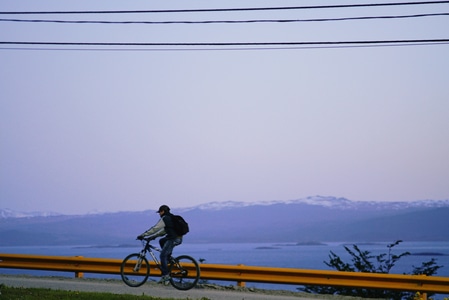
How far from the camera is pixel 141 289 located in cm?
1895

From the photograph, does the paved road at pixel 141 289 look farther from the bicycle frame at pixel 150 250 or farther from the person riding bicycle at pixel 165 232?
the person riding bicycle at pixel 165 232

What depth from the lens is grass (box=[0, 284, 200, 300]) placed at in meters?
16.8

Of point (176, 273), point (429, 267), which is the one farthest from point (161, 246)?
point (429, 267)

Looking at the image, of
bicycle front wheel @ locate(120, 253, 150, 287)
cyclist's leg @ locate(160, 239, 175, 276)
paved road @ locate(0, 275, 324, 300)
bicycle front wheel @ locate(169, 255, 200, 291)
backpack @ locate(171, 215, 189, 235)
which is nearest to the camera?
paved road @ locate(0, 275, 324, 300)

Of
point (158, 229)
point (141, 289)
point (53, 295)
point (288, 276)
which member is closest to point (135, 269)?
point (141, 289)

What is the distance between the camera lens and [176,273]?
18.8 m

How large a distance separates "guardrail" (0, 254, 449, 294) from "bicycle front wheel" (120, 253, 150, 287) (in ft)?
0.72

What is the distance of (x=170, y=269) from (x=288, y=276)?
2761 mm

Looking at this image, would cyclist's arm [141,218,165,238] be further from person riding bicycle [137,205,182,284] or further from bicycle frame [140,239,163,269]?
bicycle frame [140,239,163,269]

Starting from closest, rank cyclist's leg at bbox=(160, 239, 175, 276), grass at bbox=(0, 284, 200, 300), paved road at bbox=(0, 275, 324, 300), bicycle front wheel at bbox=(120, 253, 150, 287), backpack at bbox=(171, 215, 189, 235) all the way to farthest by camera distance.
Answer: grass at bbox=(0, 284, 200, 300), paved road at bbox=(0, 275, 324, 300), backpack at bbox=(171, 215, 189, 235), cyclist's leg at bbox=(160, 239, 175, 276), bicycle front wheel at bbox=(120, 253, 150, 287)

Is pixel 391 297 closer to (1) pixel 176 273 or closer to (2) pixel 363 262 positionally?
(2) pixel 363 262

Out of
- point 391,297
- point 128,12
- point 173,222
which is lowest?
point 391,297

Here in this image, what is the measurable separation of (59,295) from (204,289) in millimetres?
3765

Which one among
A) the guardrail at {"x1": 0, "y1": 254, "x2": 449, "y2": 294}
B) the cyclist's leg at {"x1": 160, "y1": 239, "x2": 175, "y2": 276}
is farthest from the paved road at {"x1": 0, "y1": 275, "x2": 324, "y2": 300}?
the cyclist's leg at {"x1": 160, "y1": 239, "x2": 175, "y2": 276}
